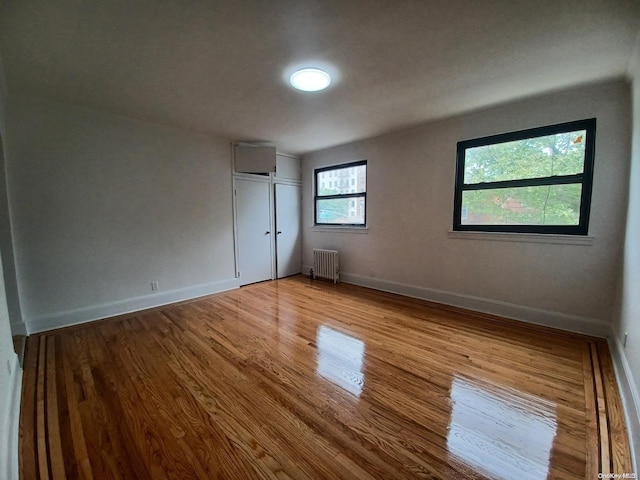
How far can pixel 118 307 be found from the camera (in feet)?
10.9

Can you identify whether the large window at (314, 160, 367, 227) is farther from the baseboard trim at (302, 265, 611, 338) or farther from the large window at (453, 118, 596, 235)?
the large window at (453, 118, 596, 235)

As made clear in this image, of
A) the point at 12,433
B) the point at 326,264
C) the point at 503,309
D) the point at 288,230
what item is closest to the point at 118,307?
the point at 12,433

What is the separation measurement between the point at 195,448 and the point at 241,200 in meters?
3.70

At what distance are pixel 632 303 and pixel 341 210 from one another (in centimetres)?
370

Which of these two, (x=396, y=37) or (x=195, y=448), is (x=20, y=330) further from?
(x=396, y=37)

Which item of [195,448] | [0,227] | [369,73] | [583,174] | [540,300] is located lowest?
[195,448]

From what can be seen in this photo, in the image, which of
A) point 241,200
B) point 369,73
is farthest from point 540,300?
point 241,200

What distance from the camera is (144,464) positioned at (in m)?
1.32

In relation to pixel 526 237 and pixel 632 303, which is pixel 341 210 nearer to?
pixel 526 237

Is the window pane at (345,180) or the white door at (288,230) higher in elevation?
the window pane at (345,180)

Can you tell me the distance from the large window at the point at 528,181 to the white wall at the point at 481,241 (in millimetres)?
91

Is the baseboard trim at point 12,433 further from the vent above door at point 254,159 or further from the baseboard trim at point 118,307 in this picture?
the vent above door at point 254,159

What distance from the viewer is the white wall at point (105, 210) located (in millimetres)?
2766

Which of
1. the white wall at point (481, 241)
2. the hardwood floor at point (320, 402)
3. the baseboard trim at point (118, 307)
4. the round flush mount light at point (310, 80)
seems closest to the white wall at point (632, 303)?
the hardwood floor at point (320, 402)
